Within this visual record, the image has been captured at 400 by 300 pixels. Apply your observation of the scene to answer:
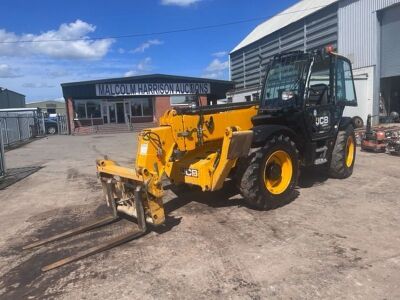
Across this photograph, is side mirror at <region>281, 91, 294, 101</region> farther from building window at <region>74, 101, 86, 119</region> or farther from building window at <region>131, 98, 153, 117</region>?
building window at <region>74, 101, 86, 119</region>

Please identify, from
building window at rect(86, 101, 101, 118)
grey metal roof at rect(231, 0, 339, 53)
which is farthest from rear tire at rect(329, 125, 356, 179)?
building window at rect(86, 101, 101, 118)

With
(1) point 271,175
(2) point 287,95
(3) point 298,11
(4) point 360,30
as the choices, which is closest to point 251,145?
(1) point 271,175

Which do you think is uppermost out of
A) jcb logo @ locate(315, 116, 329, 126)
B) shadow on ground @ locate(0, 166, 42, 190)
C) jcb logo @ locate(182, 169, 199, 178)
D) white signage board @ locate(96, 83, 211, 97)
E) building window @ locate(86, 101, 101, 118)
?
white signage board @ locate(96, 83, 211, 97)

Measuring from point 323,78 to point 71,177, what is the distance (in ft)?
23.0

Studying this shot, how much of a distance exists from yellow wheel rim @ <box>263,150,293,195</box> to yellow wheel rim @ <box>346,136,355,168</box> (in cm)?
267

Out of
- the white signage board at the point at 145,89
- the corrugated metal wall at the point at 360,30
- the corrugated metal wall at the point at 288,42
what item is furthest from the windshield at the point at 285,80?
the white signage board at the point at 145,89

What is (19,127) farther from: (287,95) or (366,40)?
(287,95)

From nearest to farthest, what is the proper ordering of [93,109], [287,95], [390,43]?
[287,95], [390,43], [93,109]

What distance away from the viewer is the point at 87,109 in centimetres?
3469

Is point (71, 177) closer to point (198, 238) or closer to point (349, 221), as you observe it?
point (198, 238)

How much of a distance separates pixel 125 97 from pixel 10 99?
35550 millimetres

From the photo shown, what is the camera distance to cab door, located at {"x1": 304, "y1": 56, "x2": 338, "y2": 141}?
7707 mm

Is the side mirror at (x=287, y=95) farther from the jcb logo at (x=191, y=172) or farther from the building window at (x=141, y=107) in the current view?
the building window at (x=141, y=107)

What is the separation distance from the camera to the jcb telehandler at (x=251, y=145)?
5.80m
